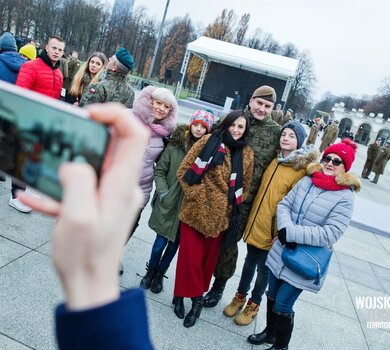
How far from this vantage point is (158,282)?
3.53 metres

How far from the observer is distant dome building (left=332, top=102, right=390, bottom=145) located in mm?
70875

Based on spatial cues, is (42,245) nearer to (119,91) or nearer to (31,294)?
(31,294)

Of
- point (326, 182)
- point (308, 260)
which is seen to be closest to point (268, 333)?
point (308, 260)

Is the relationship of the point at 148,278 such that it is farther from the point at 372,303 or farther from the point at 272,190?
the point at 372,303

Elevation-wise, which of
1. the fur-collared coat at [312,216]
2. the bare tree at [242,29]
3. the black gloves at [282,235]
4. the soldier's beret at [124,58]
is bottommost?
the black gloves at [282,235]

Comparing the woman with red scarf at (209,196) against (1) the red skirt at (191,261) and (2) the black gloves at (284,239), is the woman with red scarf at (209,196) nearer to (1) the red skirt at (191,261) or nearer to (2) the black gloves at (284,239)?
(1) the red skirt at (191,261)

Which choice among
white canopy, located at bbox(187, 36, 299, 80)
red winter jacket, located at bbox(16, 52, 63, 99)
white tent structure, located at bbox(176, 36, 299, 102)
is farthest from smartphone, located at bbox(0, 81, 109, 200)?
white canopy, located at bbox(187, 36, 299, 80)

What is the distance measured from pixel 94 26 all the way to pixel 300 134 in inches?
2114

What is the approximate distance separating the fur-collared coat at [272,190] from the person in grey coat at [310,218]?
0.15m

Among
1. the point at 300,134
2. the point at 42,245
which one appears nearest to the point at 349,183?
the point at 300,134

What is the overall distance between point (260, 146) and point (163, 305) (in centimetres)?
184

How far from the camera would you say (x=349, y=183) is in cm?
270

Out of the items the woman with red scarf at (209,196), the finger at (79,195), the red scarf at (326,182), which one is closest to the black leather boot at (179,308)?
the woman with red scarf at (209,196)

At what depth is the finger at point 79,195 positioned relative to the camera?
614mm
